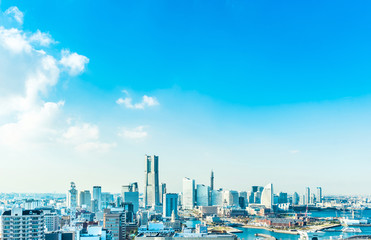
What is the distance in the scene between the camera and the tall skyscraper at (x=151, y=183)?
→ 41.0 m

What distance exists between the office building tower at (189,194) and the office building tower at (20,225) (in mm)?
36351

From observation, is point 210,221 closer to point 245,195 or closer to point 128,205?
point 128,205

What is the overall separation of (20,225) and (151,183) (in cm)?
3209

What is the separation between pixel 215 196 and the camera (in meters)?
47.2

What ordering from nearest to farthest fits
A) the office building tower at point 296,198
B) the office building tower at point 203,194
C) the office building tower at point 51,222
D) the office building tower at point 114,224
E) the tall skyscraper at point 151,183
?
the office building tower at point 114,224
the office building tower at point 51,222
the tall skyscraper at point 151,183
the office building tower at point 203,194
the office building tower at point 296,198

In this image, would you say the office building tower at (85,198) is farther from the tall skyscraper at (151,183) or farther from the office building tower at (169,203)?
the tall skyscraper at (151,183)

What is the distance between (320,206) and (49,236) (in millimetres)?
42986

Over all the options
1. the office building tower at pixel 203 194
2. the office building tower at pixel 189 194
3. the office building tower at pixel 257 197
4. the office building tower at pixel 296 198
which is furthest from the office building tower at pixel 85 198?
the office building tower at pixel 296 198

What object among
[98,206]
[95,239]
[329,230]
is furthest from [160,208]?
[95,239]

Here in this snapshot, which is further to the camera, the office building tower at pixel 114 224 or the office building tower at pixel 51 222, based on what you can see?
the office building tower at pixel 51 222

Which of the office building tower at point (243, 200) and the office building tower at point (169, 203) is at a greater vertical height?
the office building tower at point (169, 203)

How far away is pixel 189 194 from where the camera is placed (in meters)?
46.2

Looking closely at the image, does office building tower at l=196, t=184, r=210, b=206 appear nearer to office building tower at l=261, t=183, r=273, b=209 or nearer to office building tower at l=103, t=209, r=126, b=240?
office building tower at l=261, t=183, r=273, b=209

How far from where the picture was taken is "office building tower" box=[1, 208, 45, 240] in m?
9.90
